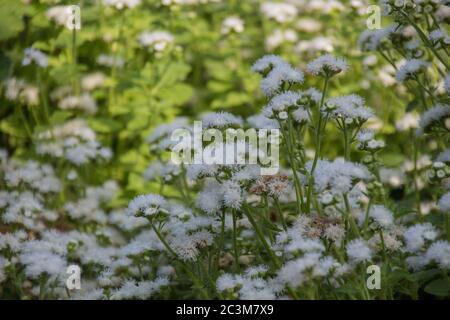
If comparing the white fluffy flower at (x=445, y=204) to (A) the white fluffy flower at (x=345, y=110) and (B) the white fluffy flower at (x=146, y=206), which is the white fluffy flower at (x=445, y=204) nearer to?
(A) the white fluffy flower at (x=345, y=110)

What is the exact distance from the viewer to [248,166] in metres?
2.83

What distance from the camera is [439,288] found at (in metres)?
2.68

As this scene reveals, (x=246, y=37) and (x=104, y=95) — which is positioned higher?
(x=246, y=37)

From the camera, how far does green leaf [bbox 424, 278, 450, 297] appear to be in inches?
104

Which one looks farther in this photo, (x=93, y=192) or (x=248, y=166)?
(x=93, y=192)

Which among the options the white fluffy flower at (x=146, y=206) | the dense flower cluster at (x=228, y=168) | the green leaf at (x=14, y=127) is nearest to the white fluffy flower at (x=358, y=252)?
the dense flower cluster at (x=228, y=168)

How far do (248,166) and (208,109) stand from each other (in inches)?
124

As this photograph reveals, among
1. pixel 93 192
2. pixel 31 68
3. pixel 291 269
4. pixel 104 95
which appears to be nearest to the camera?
pixel 291 269

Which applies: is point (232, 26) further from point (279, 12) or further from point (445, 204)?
point (445, 204)

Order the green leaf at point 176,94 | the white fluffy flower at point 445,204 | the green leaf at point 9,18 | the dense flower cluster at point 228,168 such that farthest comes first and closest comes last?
the green leaf at point 176,94, the green leaf at point 9,18, the dense flower cluster at point 228,168, the white fluffy flower at point 445,204

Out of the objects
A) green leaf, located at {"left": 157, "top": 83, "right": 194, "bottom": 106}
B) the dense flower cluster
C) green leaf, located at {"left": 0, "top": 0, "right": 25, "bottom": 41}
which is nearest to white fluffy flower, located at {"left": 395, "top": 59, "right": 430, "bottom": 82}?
the dense flower cluster

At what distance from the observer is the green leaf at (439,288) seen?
2.65 meters
